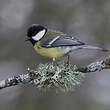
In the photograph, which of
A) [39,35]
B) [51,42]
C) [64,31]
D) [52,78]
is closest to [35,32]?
[39,35]

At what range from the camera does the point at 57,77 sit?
112 inches

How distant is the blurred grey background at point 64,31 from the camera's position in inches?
211

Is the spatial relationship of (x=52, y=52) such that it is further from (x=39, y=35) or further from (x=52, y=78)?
(x=52, y=78)

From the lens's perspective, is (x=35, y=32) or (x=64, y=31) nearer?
(x=35, y=32)

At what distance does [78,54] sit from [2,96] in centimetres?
144

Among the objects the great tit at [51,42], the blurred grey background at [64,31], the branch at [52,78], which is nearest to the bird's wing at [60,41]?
the great tit at [51,42]

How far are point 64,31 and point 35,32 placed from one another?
78.2 inches

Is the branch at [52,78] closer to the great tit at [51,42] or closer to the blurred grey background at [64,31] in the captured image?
the great tit at [51,42]

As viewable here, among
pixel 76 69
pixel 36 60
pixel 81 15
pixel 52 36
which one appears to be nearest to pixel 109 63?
pixel 76 69

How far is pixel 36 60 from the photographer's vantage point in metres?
5.31

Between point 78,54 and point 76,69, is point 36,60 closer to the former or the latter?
point 78,54

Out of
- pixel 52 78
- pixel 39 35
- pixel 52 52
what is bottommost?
pixel 52 78

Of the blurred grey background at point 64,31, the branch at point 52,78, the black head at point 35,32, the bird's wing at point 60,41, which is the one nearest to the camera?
the branch at point 52,78

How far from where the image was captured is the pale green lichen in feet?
9.31
